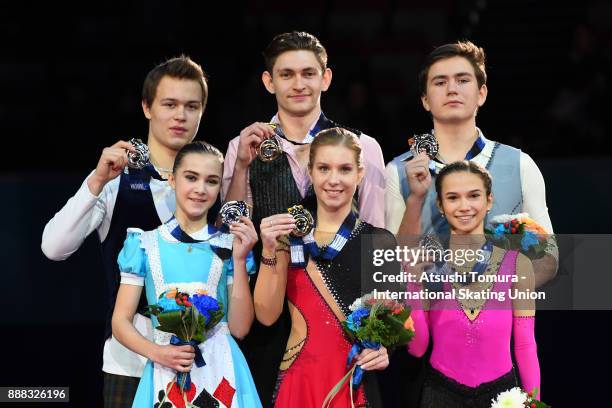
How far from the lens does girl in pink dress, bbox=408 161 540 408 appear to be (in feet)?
12.6

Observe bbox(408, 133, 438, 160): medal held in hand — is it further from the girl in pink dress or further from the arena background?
the arena background

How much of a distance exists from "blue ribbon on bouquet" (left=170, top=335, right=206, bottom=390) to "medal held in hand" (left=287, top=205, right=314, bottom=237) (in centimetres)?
49

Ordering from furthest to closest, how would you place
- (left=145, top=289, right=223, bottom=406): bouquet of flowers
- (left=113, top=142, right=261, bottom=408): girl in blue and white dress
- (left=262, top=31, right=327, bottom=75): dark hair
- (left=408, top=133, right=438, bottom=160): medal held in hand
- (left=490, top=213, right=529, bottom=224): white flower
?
(left=262, top=31, right=327, bottom=75): dark hair
(left=408, top=133, right=438, bottom=160): medal held in hand
(left=490, top=213, right=529, bottom=224): white flower
(left=113, top=142, right=261, bottom=408): girl in blue and white dress
(left=145, top=289, right=223, bottom=406): bouquet of flowers

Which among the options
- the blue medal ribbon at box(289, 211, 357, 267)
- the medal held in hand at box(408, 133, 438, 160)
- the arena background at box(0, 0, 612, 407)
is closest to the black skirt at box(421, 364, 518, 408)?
the blue medal ribbon at box(289, 211, 357, 267)

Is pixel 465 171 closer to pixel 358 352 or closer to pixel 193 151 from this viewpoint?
pixel 358 352

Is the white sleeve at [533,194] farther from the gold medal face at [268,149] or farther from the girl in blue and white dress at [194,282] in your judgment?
the girl in blue and white dress at [194,282]

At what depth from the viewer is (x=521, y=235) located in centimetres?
392

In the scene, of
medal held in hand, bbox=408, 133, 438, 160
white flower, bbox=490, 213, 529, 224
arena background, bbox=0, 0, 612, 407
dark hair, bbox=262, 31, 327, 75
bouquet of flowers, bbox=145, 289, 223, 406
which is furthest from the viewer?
arena background, bbox=0, 0, 612, 407

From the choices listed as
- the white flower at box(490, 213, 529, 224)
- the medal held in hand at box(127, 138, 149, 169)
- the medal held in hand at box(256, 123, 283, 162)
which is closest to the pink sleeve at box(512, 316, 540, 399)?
the white flower at box(490, 213, 529, 224)

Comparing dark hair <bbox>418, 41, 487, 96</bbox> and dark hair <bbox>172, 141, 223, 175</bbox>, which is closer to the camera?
dark hair <bbox>172, 141, 223, 175</bbox>

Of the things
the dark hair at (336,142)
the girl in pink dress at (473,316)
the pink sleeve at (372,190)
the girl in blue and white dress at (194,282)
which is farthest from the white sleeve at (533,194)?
the girl in blue and white dress at (194,282)

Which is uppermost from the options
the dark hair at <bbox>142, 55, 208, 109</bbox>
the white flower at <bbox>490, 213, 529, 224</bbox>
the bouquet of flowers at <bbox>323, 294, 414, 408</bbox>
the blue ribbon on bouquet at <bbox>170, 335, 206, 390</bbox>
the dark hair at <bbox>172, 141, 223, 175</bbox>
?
the dark hair at <bbox>142, 55, 208, 109</bbox>

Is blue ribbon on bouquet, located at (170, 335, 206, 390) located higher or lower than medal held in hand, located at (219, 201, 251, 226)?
lower

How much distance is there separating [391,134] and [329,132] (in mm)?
2915
